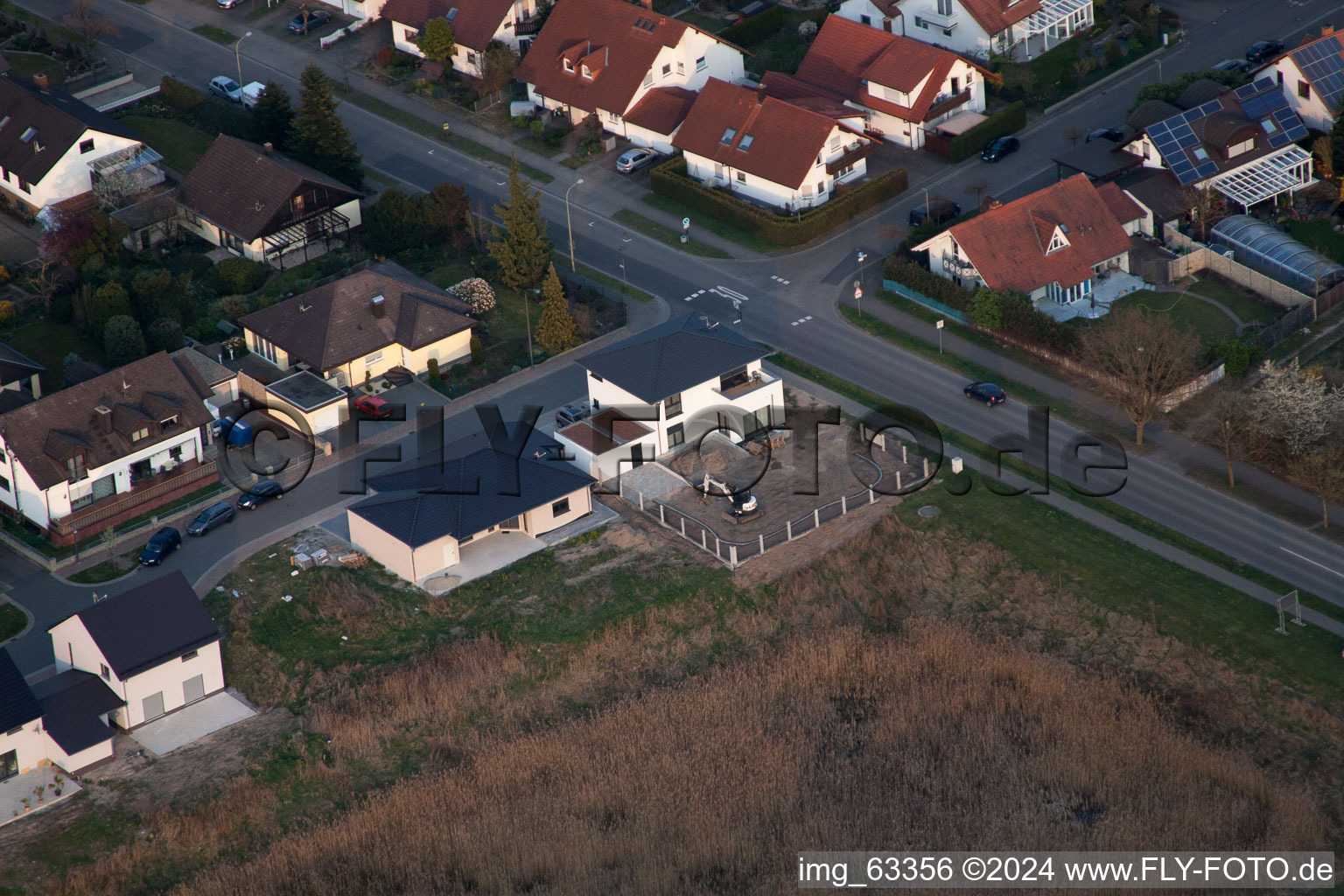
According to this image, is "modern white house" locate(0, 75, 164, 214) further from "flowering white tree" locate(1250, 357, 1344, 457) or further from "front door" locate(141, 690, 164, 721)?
"flowering white tree" locate(1250, 357, 1344, 457)

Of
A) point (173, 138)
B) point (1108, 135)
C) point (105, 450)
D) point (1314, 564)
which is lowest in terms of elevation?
point (1314, 564)

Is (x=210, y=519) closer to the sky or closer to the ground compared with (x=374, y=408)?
closer to the ground

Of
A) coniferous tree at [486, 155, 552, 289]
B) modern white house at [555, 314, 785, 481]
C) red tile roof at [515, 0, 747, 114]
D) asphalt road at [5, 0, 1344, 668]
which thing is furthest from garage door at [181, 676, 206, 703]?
red tile roof at [515, 0, 747, 114]

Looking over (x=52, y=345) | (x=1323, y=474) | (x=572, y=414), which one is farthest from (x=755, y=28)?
(x=1323, y=474)

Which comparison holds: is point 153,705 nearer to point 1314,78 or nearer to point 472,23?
point 472,23

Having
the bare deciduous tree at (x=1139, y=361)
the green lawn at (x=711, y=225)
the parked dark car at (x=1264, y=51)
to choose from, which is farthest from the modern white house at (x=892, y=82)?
the bare deciduous tree at (x=1139, y=361)
